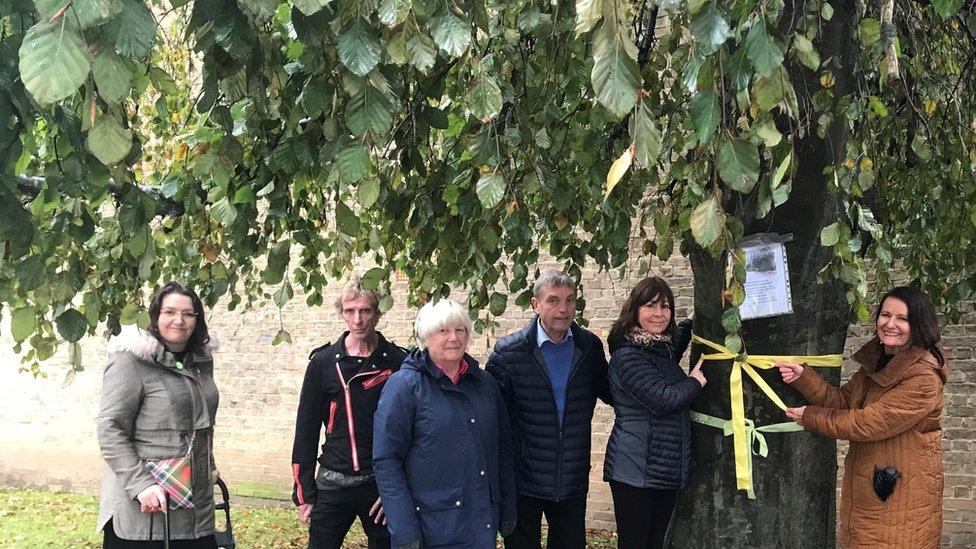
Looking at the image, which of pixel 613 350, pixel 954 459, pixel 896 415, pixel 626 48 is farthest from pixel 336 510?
pixel 954 459

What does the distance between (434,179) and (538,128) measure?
396 millimetres

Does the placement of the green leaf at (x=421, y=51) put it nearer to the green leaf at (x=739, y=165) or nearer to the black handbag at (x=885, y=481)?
the green leaf at (x=739, y=165)

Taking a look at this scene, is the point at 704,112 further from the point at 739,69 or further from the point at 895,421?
the point at 895,421

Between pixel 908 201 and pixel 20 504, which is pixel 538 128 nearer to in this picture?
pixel 908 201

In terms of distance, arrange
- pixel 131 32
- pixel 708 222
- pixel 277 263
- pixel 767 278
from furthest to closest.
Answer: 1. pixel 767 278
2. pixel 277 263
3. pixel 708 222
4. pixel 131 32

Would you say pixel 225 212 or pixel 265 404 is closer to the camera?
pixel 225 212

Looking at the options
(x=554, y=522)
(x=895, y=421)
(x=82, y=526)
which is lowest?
(x=82, y=526)

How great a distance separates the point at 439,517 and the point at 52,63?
2459mm

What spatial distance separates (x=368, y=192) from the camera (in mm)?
2217

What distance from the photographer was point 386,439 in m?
3.36

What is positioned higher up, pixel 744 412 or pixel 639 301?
pixel 639 301

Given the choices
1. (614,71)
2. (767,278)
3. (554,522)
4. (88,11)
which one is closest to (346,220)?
(614,71)

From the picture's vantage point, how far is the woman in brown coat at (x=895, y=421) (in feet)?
10.8

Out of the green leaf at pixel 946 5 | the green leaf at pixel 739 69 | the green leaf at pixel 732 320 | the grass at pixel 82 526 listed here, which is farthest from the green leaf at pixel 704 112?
the grass at pixel 82 526
